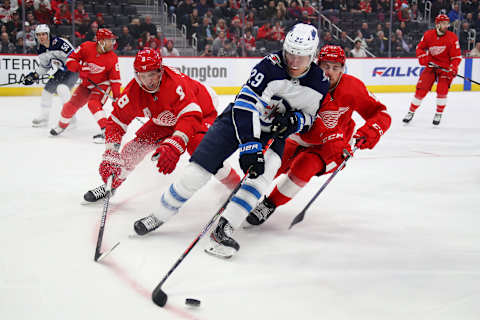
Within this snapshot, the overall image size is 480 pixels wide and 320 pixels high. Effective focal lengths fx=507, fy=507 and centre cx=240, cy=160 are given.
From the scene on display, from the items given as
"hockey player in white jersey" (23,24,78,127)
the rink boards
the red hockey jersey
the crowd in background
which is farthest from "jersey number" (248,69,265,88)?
the crowd in background

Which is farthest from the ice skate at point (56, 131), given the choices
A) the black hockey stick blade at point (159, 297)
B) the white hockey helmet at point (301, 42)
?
the black hockey stick blade at point (159, 297)

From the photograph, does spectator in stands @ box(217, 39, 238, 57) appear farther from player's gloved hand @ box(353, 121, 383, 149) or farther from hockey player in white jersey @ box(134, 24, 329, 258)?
hockey player in white jersey @ box(134, 24, 329, 258)

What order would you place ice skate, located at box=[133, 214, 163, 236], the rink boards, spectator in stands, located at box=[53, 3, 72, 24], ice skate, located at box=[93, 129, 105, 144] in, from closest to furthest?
1. ice skate, located at box=[133, 214, 163, 236]
2. ice skate, located at box=[93, 129, 105, 144]
3. the rink boards
4. spectator in stands, located at box=[53, 3, 72, 24]

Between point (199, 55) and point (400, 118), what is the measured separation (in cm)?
471

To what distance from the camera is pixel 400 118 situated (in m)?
7.55

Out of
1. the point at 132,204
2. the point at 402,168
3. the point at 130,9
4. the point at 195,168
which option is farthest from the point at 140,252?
the point at 130,9

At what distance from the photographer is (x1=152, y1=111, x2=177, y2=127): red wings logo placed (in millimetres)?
3107

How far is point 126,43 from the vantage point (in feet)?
32.8

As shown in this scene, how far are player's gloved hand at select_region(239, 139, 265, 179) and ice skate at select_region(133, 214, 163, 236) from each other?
0.61 m

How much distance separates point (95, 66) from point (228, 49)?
5.33 metres

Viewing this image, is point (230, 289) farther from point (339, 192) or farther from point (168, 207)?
point (339, 192)

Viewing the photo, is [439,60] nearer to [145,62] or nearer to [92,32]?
[145,62]

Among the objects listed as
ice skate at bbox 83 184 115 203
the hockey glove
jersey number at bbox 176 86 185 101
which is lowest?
ice skate at bbox 83 184 115 203

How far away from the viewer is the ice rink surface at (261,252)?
1.91 metres
